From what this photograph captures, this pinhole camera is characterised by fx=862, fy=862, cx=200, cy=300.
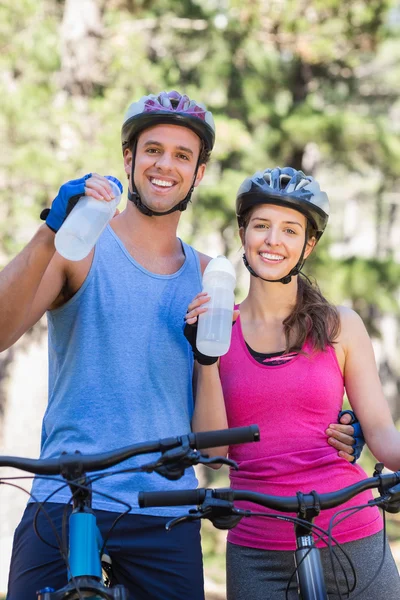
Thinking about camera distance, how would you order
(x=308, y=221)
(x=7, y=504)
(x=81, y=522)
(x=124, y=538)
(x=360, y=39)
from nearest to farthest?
(x=81, y=522) < (x=124, y=538) < (x=308, y=221) < (x=7, y=504) < (x=360, y=39)

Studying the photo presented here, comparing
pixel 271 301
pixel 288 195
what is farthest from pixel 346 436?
pixel 288 195

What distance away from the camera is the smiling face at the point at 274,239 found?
14.2 feet

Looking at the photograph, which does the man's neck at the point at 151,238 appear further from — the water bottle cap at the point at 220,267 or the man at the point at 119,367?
the water bottle cap at the point at 220,267

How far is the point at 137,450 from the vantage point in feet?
9.32

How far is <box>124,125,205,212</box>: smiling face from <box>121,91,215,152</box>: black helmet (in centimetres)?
4

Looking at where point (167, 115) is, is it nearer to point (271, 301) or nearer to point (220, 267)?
point (220, 267)

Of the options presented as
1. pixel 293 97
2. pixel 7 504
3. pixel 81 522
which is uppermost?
pixel 293 97

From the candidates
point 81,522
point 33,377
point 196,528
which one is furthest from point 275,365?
point 33,377

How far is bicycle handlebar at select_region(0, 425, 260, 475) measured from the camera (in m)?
2.80

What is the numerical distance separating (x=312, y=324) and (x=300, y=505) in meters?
1.30

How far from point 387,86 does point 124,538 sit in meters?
20.1

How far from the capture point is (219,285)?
12.4ft

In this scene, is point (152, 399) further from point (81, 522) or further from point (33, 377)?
point (33, 377)

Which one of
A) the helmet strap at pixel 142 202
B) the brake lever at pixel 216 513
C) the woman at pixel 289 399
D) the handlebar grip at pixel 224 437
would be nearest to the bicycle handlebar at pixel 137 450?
the handlebar grip at pixel 224 437
